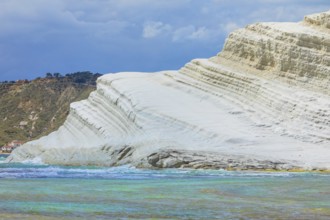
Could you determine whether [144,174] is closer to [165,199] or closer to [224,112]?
[165,199]

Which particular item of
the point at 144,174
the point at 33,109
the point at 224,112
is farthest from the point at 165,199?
the point at 33,109

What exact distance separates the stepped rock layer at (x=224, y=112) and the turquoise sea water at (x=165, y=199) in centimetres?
1230

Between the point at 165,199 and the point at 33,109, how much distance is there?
550ft

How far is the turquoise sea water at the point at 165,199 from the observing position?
56.0 ft

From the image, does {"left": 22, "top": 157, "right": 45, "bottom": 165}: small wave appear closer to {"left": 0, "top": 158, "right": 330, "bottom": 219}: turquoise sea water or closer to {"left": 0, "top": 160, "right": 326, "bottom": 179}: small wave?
{"left": 0, "top": 160, "right": 326, "bottom": 179}: small wave

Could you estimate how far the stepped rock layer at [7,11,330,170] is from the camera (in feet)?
136

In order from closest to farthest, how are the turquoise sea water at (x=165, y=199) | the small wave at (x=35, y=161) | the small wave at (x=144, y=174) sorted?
the turquoise sea water at (x=165, y=199) → the small wave at (x=144, y=174) → the small wave at (x=35, y=161)

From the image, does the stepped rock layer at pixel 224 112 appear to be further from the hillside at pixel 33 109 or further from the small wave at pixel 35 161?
the hillside at pixel 33 109

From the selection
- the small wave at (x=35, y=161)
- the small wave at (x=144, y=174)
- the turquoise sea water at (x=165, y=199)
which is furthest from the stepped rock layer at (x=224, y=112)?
the turquoise sea water at (x=165, y=199)

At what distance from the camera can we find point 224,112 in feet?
157

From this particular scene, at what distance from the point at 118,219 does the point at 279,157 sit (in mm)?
25480

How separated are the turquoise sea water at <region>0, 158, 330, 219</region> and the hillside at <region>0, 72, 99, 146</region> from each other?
14155 cm

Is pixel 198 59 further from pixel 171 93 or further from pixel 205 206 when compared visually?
pixel 205 206

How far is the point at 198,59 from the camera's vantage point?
54.8m
